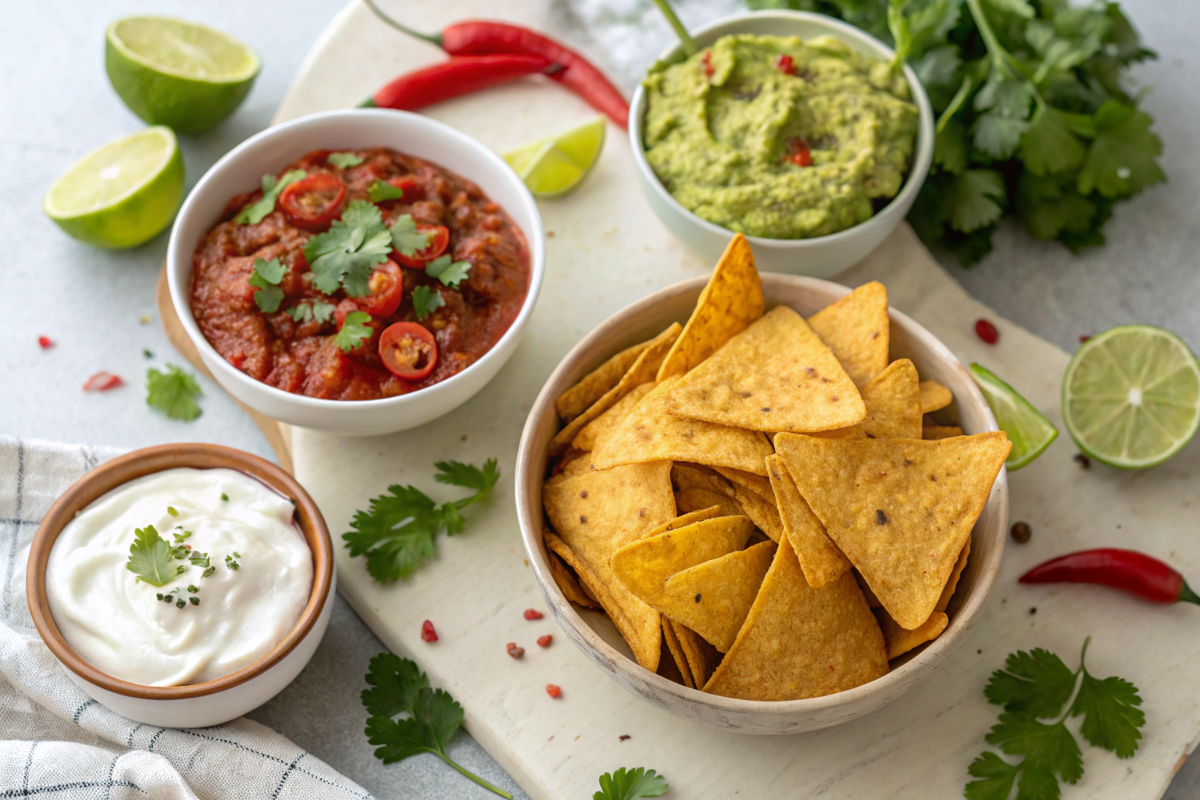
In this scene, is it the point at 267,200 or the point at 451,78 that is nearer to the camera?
the point at 267,200

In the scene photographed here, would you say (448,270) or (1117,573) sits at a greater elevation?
(448,270)

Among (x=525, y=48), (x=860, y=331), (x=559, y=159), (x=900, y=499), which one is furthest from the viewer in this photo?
(x=525, y=48)

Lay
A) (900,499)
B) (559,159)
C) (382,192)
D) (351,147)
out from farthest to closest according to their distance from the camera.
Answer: (559,159) < (351,147) < (382,192) < (900,499)

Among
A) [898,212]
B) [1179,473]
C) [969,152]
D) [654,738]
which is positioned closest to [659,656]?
[654,738]

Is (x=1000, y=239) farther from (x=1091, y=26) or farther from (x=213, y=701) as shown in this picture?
(x=213, y=701)

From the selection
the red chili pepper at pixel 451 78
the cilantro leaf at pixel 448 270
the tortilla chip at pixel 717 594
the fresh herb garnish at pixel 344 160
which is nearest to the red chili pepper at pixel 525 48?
the red chili pepper at pixel 451 78

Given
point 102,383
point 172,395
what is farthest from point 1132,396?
point 102,383

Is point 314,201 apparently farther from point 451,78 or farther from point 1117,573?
point 1117,573

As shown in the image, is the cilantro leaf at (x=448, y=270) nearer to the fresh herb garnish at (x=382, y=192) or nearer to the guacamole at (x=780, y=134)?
the fresh herb garnish at (x=382, y=192)
